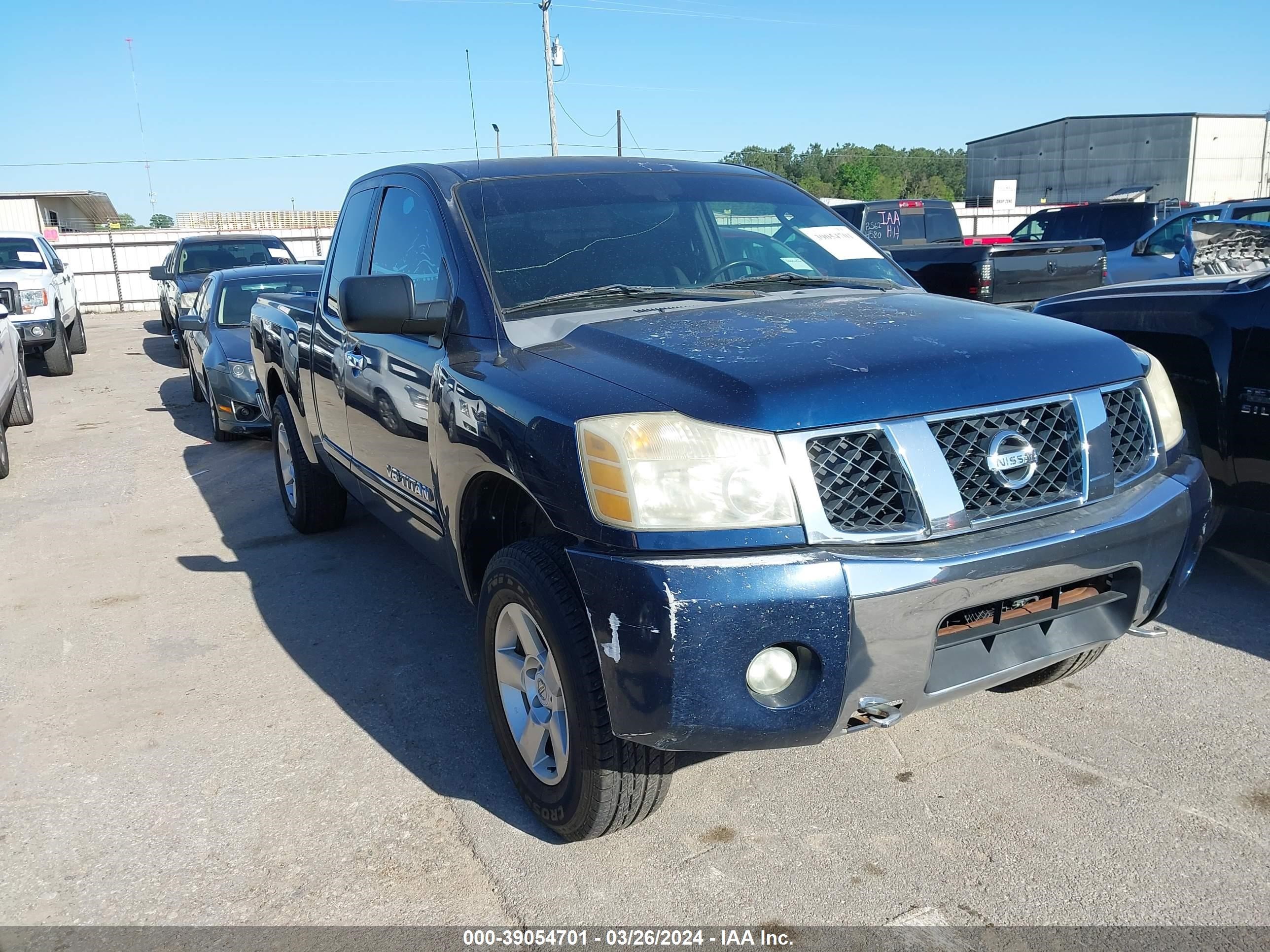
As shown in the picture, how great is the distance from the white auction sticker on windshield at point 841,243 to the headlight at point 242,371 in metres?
5.88

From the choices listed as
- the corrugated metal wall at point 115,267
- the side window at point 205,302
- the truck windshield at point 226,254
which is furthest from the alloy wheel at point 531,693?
the corrugated metal wall at point 115,267

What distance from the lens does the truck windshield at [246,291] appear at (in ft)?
31.0

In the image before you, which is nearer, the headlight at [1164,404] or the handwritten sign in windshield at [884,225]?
the headlight at [1164,404]

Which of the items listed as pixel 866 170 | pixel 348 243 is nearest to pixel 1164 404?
pixel 348 243

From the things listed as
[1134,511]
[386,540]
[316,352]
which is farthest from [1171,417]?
[386,540]

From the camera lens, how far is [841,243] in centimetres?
398

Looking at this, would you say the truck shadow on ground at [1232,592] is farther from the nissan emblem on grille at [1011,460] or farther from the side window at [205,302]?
the side window at [205,302]

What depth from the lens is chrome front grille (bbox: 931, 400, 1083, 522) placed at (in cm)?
242

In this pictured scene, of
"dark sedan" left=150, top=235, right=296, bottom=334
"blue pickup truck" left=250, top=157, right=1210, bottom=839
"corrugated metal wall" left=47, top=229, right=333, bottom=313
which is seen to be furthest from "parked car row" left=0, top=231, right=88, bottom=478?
"corrugated metal wall" left=47, top=229, right=333, bottom=313

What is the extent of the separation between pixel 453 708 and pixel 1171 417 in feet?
8.40

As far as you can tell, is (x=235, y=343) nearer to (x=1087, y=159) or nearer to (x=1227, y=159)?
(x=1227, y=159)

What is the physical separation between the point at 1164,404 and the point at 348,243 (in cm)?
344

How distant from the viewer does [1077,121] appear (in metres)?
54.3

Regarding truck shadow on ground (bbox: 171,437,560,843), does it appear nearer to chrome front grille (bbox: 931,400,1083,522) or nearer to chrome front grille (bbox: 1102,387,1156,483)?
chrome front grille (bbox: 931,400,1083,522)
